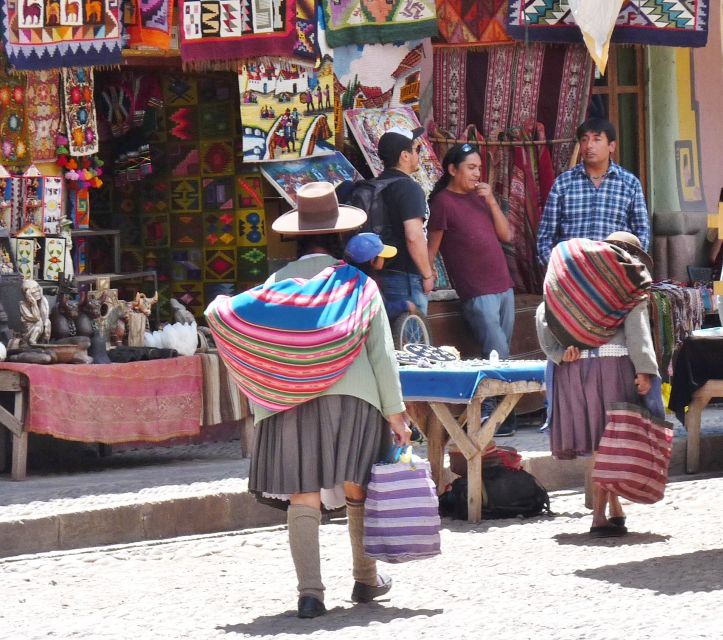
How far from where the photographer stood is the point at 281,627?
622 cm

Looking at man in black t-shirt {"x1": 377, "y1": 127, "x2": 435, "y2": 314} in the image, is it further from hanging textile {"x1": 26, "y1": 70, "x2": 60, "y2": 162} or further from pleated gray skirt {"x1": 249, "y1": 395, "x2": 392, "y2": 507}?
pleated gray skirt {"x1": 249, "y1": 395, "x2": 392, "y2": 507}

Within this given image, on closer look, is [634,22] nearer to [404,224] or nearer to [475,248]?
[475,248]

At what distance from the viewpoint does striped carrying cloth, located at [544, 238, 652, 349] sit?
26.5 feet

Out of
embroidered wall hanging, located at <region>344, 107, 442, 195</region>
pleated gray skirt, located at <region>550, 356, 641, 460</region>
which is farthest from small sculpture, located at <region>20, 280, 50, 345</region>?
pleated gray skirt, located at <region>550, 356, 641, 460</region>

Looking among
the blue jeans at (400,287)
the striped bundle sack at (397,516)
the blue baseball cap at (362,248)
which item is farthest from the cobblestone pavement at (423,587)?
the blue jeans at (400,287)

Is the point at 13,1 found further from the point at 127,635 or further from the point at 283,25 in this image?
the point at 127,635

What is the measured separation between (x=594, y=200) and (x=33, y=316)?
3.93 m

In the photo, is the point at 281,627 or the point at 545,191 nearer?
the point at 281,627

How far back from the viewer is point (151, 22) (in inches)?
431

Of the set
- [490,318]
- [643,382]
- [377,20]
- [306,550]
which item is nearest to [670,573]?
[643,382]

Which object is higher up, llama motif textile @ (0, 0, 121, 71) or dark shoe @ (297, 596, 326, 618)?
llama motif textile @ (0, 0, 121, 71)

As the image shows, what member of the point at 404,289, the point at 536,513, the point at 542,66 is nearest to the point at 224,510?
the point at 536,513

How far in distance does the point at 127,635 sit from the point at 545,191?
7.65 m

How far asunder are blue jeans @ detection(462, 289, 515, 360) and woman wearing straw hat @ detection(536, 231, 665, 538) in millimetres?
3235
